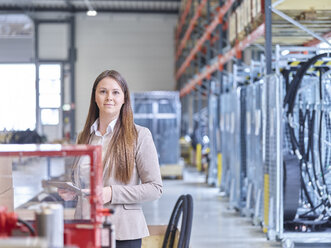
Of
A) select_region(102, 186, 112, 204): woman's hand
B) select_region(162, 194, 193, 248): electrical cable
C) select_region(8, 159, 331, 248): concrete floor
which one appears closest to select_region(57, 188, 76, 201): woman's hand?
select_region(102, 186, 112, 204): woman's hand

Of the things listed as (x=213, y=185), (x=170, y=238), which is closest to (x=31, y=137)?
(x=213, y=185)

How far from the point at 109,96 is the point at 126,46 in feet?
80.2

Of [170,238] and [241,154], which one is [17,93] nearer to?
[241,154]

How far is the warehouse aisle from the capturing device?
23.3ft

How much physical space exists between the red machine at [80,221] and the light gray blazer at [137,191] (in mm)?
672

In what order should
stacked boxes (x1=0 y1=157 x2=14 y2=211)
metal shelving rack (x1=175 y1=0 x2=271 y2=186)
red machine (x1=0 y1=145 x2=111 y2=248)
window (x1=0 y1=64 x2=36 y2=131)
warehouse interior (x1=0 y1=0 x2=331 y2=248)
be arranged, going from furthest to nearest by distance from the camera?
1. window (x1=0 y1=64 x2=36 y2=131)
2. metal shelving rack (x1=175 y1=0 x2=271 y2=186)
3. stacked boxes (x1=0 y1=157 x2=14 y2=211)
4. warehouse interior (x1=0 y1=0 x2=331 y2=248)
5. red machine (x1=0 y1=145 x2=111 y2=248)

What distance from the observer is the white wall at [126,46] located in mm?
26766

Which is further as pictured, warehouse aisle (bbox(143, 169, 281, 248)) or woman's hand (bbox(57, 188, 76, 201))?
warehouse aisle (bbox(143, 169, 281, 248))

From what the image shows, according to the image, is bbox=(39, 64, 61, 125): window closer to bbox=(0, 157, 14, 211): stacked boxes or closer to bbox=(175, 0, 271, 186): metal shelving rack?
bbox=(175, 0, 271, 186): metal shelving rack

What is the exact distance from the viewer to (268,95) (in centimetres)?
717

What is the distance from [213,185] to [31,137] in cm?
451

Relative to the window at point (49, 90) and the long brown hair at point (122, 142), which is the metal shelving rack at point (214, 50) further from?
the window at point (49, 90)

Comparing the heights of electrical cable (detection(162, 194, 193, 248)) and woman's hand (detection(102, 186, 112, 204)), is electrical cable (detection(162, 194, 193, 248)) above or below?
below

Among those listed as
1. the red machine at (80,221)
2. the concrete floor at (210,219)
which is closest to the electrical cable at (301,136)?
the concrete floor at (210,219)
